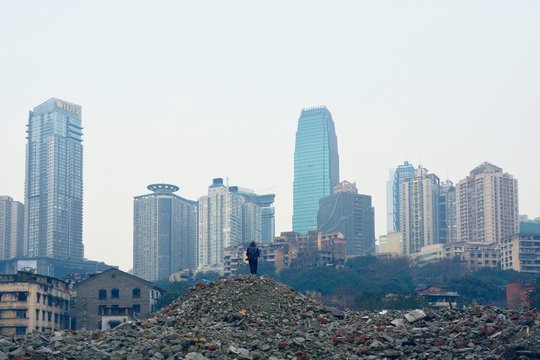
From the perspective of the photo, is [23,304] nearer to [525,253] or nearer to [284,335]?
[284,335]

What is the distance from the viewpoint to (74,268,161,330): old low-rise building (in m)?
87.7

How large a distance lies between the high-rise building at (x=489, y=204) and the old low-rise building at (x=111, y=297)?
10985 cm

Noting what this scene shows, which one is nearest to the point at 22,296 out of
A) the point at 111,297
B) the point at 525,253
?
the point at 111,297

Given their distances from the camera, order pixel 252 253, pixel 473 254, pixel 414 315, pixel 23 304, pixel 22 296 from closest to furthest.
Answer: pixel 414 315 → pixel 252 253 → pixel 23 304 → pixel 22 296 → pixel 473 254

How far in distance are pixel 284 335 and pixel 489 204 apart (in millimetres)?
160709

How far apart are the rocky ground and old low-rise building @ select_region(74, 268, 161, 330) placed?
49.7 metres

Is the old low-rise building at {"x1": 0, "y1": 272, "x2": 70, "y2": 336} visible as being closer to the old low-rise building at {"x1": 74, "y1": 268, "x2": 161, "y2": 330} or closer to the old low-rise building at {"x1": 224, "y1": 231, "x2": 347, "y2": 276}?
the old low-rise building at {"x1": 74, "y1": 268, "x2": 161, "y2": 330}

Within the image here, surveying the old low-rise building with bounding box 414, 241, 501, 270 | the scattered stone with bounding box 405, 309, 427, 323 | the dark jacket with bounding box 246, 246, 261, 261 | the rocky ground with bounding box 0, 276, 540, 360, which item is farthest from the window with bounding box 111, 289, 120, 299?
the old low-rise building with bounding box 414, 241, 501, 270

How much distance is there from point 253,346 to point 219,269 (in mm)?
150450

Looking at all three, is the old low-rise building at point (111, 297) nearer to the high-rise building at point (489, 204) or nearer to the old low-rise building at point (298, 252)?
the old low-rise building at point (298, 252)

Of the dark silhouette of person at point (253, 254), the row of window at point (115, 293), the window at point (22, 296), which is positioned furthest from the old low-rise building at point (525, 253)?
the dark silhouette of person at point (253, 254)

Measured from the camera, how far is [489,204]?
188 metres

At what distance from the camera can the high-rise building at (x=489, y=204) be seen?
7333 inches

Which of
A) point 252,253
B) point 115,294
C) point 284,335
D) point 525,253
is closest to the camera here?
point 284,335
